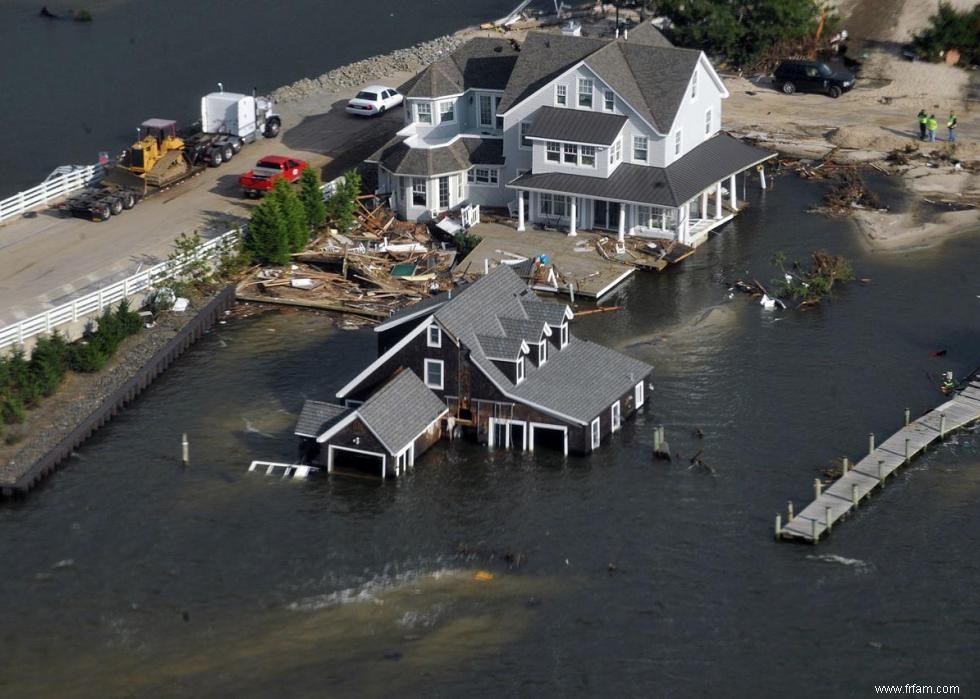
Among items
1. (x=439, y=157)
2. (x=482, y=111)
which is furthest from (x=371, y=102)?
(x=439, y=157)

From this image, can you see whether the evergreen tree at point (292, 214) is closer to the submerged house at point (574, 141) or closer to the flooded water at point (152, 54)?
the submerged house at point (574, 141)

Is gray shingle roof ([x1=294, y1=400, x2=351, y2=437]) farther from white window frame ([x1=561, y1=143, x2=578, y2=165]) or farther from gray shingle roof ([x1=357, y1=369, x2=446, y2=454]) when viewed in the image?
white window frame ([x1=561, y1=143, x2=578, y2=165])

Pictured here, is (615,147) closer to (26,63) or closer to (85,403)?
(85,403)

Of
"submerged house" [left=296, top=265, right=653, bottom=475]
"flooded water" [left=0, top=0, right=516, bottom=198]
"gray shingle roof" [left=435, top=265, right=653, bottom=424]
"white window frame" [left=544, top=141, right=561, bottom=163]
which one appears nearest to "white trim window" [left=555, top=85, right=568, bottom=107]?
"white window frame" [left=544, top=141, right=561, bottom=163]

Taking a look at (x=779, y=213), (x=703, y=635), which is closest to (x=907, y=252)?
(x=779, y=213)

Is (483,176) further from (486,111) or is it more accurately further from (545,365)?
(545,365)

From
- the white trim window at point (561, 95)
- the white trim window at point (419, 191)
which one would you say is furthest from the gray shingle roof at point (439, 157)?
the white trim window at point (561, 95)
